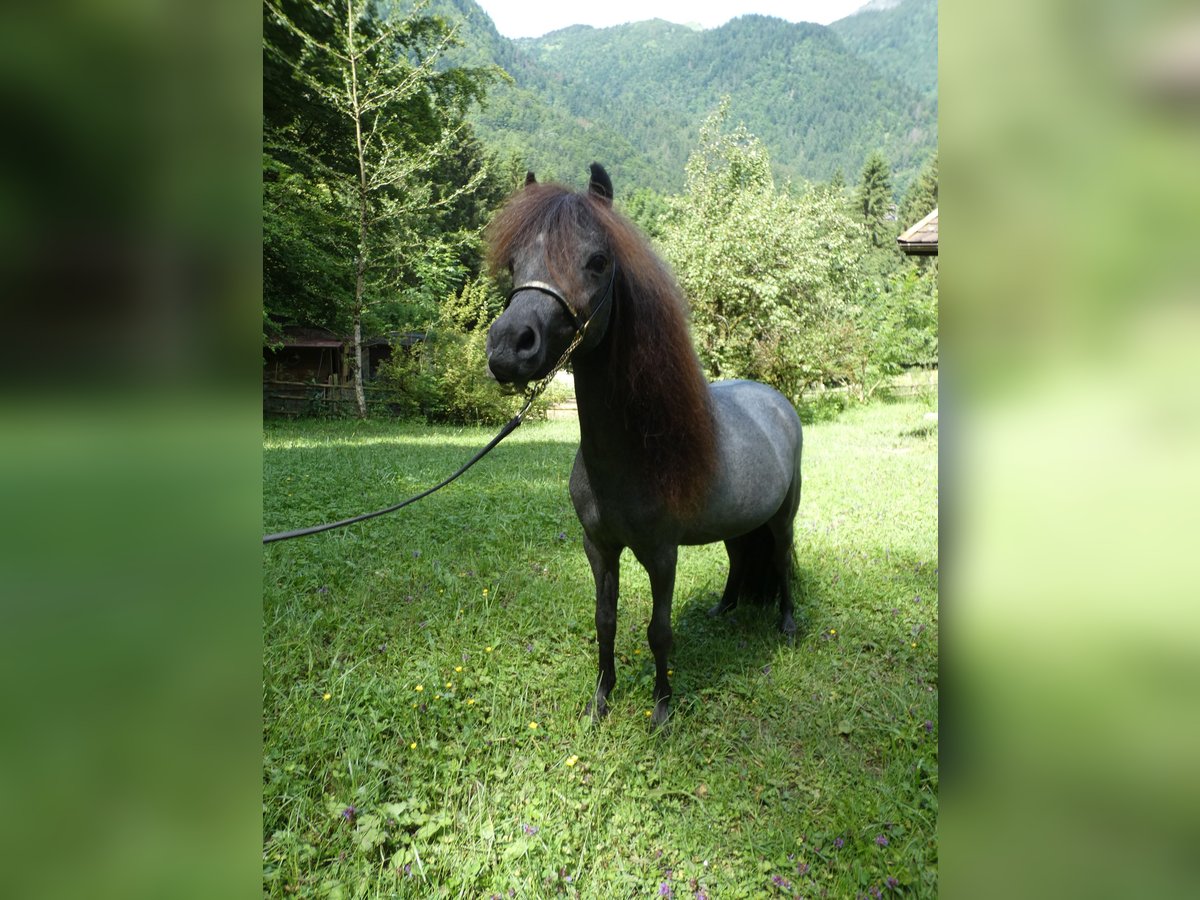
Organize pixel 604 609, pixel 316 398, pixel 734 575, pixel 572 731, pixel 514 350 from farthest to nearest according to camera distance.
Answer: pixel 316 398, pixel 734 575, pixel 604 609, pixel 572 731, pixel 514 350

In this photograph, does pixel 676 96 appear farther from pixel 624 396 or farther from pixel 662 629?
pixel 662 629

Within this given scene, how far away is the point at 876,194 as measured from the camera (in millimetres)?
46750

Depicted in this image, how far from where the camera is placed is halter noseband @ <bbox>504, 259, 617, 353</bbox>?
2.00 meters

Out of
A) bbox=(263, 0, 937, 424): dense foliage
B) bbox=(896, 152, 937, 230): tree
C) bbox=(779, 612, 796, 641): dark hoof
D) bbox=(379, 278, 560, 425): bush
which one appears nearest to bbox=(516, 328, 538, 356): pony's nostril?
bbox=(779, 612, 796, 641): dark hoof

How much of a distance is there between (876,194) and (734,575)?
168 ft

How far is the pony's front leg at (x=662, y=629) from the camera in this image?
2.75 meters

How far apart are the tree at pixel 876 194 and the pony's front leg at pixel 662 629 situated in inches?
1920

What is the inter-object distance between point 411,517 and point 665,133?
4872 inches

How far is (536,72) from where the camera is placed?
132m

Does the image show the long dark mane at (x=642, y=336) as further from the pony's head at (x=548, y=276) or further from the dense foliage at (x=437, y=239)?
the dense foliage at (x=437, y=239)

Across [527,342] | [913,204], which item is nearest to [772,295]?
[527,342]
